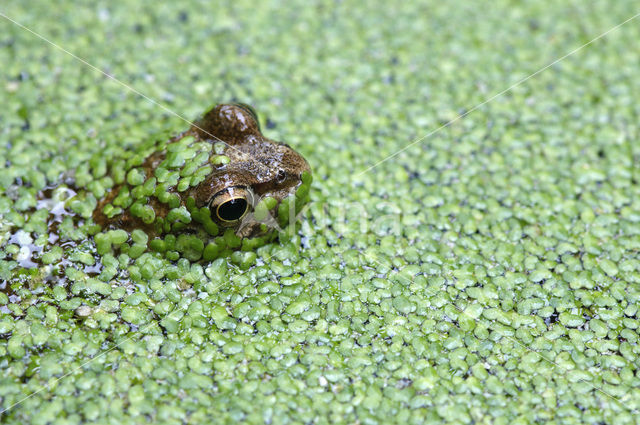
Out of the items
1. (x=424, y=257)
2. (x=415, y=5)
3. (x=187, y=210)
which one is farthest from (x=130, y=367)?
(x=415, y=5)

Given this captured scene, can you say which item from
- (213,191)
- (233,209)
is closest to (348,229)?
(233,209)

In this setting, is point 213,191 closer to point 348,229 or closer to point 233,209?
point 233,209

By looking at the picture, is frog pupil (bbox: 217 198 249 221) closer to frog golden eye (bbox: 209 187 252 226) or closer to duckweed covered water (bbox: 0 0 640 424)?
frog golden eye (bbox: 209 187 252 226)

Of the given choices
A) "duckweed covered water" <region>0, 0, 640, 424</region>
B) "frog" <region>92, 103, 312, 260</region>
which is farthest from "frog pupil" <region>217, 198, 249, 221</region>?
"duckweed covered water" <region>0, 0, 640, 424</region>

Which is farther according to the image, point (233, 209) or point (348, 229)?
point (348, 229)

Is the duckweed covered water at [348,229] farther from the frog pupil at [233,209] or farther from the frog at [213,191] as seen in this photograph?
the frog pupil at [233,209]

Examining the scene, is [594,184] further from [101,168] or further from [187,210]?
[101,168]

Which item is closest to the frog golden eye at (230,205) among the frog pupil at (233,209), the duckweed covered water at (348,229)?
the frog pupil at (233,209)
